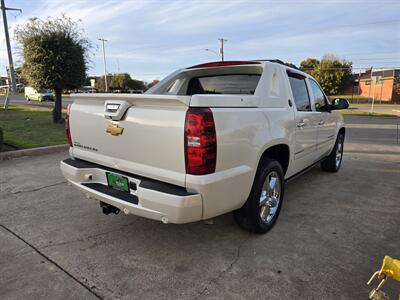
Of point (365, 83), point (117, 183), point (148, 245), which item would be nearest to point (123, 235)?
point (148, 245)

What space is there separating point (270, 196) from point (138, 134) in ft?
5.45

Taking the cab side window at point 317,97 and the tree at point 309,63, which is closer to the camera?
the cab side window at point 317,97

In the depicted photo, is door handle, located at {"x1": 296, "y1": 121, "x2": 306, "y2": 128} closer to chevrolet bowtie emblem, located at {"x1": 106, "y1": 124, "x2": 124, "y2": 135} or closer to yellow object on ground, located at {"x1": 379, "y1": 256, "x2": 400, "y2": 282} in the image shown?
yellow object on ground, located at {"x1": 379, "y1": 256, "x2": 400, "y2": 282}

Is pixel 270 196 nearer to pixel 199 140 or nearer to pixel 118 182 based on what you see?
pixel 199 140

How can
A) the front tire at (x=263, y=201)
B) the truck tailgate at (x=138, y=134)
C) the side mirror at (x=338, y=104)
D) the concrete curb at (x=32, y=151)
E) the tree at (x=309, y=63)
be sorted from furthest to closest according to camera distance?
the tree at (x=309, y=63) < the concrete curb at (x=32, y=151) < the side mirror at (x=338, y=104) < the front tire at (x=263, y=201) < the truck tailgate at (x=138, y=134)

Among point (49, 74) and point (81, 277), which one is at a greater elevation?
point (49, 74)

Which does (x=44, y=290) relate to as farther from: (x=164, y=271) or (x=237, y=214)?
(x=237, y=214)

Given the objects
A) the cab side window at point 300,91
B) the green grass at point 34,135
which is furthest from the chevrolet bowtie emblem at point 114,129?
the green grass at point 34,135

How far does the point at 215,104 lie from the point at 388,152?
287 inches

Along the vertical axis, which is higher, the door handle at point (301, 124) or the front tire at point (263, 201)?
the door handle at point (301, 124)

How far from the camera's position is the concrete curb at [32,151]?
268 inches

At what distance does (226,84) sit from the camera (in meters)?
4.25

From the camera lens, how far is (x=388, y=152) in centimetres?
797

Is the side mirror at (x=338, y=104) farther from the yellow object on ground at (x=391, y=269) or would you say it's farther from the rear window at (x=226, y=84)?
the yellow object on ground at (x=391, y=269)
